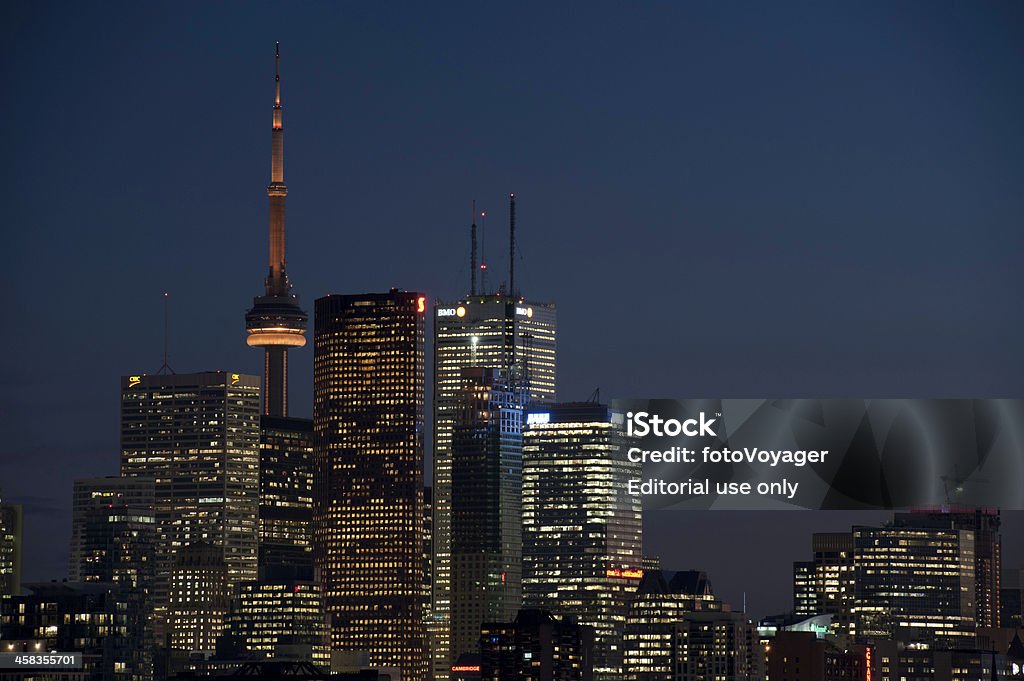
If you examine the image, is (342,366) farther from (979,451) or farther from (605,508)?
(979,451)

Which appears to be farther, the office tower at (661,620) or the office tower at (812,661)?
the office tower at (661,620)

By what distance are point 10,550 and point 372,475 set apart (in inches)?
1900

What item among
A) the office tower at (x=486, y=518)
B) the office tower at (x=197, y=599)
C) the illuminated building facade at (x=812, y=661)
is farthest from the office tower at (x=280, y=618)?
the illuminated building facade at (x=812, y=661)

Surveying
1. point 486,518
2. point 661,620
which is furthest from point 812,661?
point 486,518

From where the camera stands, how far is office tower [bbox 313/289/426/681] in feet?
607

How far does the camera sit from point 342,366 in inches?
7692

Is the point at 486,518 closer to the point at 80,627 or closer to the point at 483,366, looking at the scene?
the point at 483,366

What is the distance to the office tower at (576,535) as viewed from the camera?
534 feet

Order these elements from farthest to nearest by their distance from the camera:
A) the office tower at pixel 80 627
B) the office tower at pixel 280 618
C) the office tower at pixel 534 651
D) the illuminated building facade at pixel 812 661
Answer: the office tower at pixel 280 618, the office tower at pixel 534 651, the illuminated building facade at pixel 812 661, the office tower at pixel 80 627

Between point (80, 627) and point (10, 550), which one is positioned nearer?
point (80, 627)

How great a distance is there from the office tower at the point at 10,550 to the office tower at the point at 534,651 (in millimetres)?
30171

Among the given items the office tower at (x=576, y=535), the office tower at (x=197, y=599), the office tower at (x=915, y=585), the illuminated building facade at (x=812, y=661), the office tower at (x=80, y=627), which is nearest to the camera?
the office tower at (x=80, y=627)

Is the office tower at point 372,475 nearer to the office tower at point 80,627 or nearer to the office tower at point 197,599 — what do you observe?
the office tower at point 197,599

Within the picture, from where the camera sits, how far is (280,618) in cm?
17725
